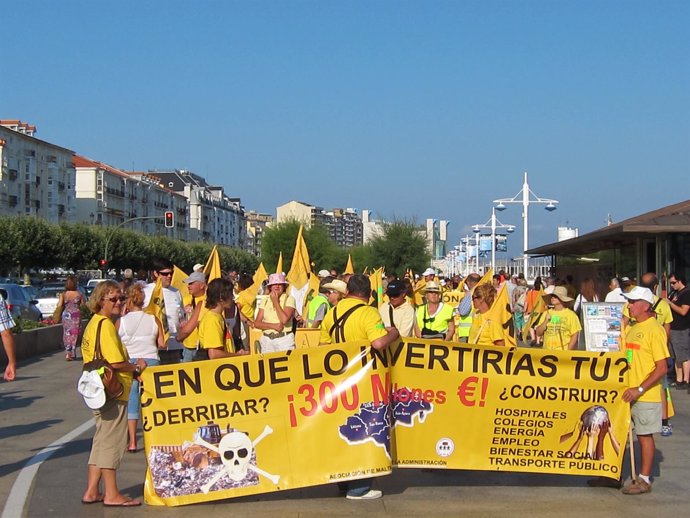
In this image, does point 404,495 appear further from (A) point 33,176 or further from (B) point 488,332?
(A) point 33,176

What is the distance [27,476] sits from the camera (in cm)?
878

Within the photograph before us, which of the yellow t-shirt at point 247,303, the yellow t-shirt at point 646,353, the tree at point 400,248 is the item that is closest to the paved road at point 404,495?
the yellow t-shirt at point 646,353

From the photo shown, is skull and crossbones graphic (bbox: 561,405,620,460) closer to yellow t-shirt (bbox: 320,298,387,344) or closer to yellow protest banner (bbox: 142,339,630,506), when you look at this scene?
yellow protest banner (bbox: 142,339,630,506)

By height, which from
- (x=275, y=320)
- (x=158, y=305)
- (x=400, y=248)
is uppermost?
(x=400, y=248)

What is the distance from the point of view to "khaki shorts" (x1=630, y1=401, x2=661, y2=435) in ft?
25.6

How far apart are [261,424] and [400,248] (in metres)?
64.8

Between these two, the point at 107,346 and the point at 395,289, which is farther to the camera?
the point at 395,289

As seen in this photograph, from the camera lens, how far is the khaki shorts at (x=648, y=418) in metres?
7.79

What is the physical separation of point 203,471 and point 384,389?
145cm

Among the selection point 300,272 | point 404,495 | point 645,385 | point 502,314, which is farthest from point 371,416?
point 300,272

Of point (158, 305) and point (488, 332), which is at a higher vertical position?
point (158, 305)

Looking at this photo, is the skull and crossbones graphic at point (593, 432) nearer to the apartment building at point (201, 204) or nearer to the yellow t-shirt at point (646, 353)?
the yellow t-shirt at point (646, 353)

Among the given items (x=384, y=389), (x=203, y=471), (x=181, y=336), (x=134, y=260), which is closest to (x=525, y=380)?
(x=384, y=389)

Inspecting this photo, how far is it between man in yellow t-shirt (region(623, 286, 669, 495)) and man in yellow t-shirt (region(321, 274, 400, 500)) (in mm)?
1866
